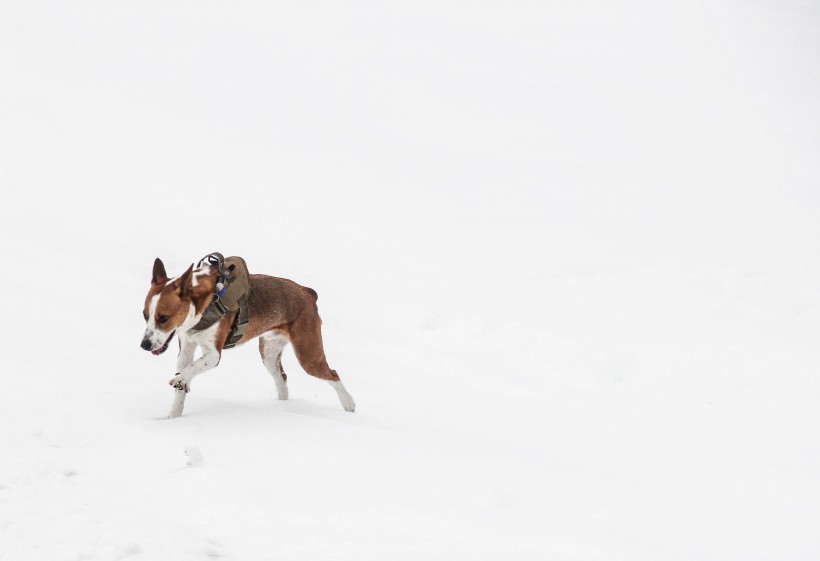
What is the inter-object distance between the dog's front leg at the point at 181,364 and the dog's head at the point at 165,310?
43 centimetres

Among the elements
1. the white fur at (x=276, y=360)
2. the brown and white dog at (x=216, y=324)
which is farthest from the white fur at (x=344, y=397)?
the white fur at (x=276, y=360)

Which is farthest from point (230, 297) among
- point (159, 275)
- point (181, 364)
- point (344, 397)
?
point (344, 397)

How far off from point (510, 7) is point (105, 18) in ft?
39.0

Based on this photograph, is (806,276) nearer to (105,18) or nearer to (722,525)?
(722,525)

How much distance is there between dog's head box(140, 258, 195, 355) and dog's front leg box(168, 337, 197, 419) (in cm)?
43

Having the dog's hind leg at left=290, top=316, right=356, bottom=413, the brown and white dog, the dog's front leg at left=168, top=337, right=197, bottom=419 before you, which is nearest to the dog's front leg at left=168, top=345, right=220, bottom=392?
the brown and white dog

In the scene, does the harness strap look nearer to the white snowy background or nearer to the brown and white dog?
the brown and white dog

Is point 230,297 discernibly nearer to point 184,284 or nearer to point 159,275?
point 184,284

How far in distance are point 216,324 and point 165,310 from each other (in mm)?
526

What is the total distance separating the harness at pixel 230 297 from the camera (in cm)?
659

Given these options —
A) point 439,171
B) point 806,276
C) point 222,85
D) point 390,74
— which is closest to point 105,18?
point 222,85

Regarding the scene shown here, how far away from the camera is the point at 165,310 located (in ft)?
20.4

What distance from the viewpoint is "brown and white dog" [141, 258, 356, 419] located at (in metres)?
6.26

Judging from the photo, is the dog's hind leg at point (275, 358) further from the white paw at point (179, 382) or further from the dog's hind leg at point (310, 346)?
the white paw at point (179, 382)
